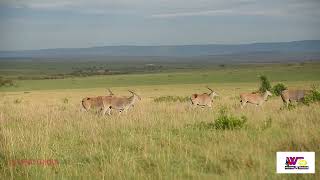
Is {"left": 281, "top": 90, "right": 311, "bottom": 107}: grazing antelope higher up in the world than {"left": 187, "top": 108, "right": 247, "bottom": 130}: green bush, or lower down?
higher up

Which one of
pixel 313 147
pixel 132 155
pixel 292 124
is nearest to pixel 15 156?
pixel 132 155

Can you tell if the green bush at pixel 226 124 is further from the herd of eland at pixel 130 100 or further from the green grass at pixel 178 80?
the green grass at pixel 178 80

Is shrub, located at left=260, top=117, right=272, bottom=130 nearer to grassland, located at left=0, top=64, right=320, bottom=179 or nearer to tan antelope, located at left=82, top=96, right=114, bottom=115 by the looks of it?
grassland, located at left=0, top=64, right=320, bottom=179

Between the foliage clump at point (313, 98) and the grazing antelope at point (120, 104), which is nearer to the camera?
the foliage clump at point (313, 98)

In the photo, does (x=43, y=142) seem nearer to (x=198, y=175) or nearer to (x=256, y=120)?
(x=198, y=175)

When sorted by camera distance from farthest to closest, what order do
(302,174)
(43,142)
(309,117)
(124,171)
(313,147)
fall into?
1. (309,117)
2. (43,142)
3. (313,147)
4. (124,171)
5. (302,174)

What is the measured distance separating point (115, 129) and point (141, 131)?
664 millimetres

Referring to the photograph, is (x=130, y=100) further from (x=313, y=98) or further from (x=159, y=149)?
(x=159, y=149)

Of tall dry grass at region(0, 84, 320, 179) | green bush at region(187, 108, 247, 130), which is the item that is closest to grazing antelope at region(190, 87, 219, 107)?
tall dry grass at region(0, 84, 320, 179)

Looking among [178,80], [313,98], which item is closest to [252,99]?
[313,98]

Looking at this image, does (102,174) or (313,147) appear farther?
A: (313,147)

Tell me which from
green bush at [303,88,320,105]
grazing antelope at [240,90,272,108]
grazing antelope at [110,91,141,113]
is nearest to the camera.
A: green bush at [303,88,320,105]

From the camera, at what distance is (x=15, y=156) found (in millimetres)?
7844

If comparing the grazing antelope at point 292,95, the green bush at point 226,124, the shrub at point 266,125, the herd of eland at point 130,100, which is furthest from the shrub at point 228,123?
the grazing antelope at point 292,95
